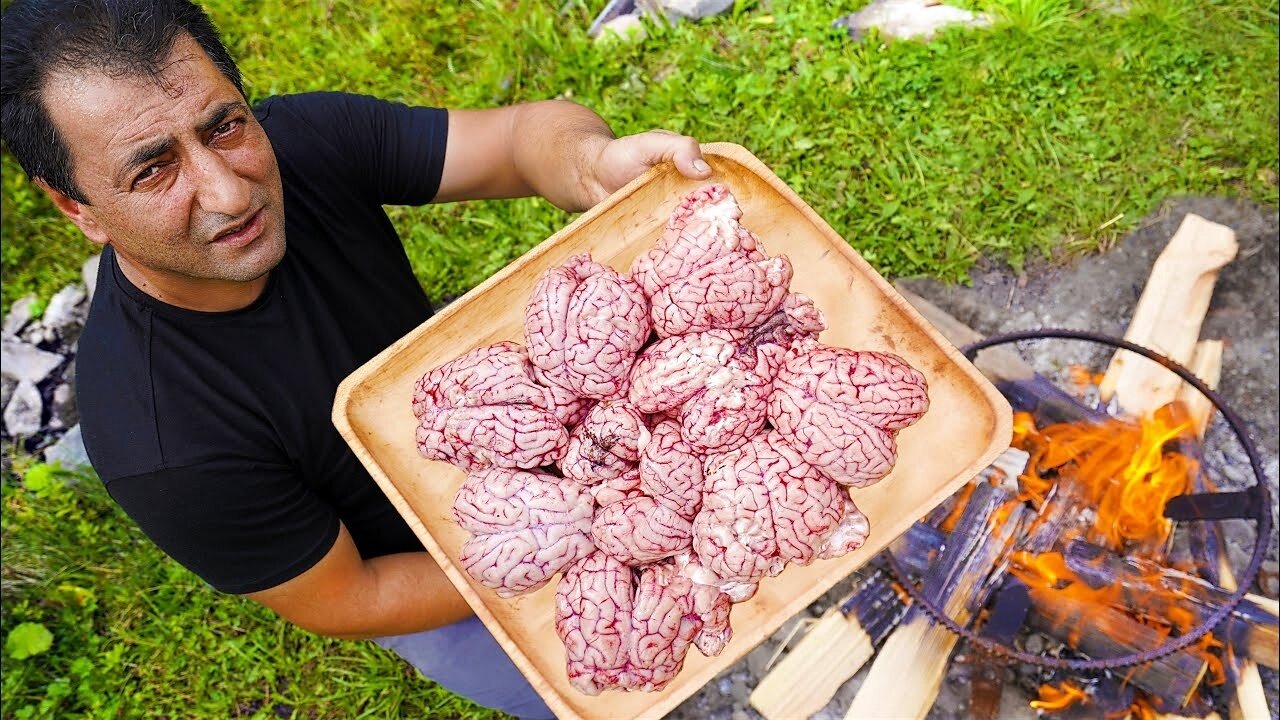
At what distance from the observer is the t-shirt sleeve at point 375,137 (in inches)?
99.4

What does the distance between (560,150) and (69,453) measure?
316 cm

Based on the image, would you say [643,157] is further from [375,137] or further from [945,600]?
[945,600]

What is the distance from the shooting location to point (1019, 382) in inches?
126

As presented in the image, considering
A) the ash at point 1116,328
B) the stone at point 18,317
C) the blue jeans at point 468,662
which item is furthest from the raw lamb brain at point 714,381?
the stone at point 18,317

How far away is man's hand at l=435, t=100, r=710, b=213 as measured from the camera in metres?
2.34

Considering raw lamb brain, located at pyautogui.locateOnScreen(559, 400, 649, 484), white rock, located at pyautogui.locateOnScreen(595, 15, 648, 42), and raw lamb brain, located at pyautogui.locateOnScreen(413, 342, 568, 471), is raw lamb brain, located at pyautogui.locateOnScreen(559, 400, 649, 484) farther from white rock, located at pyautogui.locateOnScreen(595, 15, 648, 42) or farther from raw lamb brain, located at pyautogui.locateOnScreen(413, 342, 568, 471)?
white rock, located at pyautogui.locateOnScreen(595, 15, 648, 42)

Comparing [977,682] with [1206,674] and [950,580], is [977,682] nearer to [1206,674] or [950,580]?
[950,580]

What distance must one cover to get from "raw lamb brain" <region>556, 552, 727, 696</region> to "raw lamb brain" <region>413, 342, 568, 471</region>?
0.28 m

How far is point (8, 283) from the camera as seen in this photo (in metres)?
4.66

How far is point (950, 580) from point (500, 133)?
2.10m

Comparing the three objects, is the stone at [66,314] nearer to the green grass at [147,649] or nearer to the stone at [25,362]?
the stone at [25,362]

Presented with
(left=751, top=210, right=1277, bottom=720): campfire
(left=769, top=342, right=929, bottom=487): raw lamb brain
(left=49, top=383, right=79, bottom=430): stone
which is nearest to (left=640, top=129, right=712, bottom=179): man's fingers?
(left=769, top=342, right=929, bottom=487): raw lamb brain

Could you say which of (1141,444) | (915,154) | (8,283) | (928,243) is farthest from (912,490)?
(8,283)

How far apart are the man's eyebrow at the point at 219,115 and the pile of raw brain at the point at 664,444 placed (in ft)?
2.46
